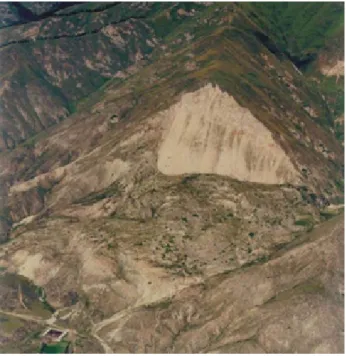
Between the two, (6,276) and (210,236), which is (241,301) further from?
(6,276)

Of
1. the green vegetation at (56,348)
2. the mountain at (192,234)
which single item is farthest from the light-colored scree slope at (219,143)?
the green vegetation at (56,348)

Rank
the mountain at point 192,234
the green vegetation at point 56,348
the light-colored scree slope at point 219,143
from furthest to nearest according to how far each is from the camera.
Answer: the light-colored scree slope at point 219,143 → the green vegetation at point 56,348 → the mountain at point 192,234

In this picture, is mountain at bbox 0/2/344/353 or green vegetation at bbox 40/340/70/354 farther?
green vegetation at bbox 40/340/70/354

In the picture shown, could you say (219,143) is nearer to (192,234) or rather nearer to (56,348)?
(192,234)

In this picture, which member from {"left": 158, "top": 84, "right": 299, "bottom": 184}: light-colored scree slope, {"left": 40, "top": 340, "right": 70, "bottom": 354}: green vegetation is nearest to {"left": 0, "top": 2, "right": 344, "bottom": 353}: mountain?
{"left": 158, "top": 84, "right": 299, "bottom": 184}: light-colored scree slope

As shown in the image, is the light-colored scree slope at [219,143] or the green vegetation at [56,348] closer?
the green vegetation at [56,348]

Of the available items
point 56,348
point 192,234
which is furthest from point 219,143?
point 56,348

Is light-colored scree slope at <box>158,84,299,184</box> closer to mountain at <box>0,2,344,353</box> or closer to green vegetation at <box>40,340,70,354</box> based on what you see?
mountain at <box>0,2,344,353</box>

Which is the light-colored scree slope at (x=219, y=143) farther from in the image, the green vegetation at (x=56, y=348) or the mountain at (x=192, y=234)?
the green vegetation at (x=56, y=348)

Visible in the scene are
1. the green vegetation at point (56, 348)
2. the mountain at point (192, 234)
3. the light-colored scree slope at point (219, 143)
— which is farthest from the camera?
the light-colored scree slope at point (219, 143)
